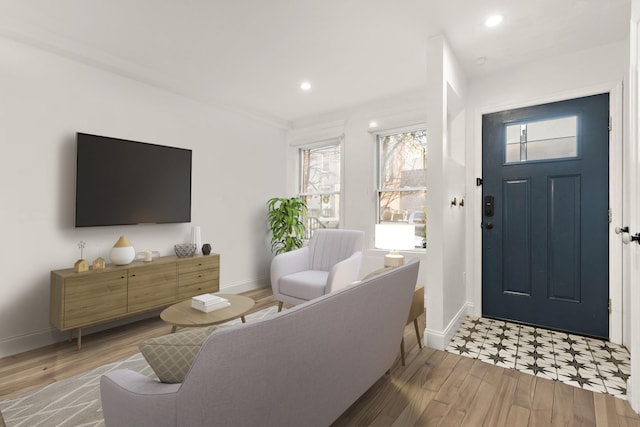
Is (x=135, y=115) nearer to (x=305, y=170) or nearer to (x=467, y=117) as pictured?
(x=305, y=170)

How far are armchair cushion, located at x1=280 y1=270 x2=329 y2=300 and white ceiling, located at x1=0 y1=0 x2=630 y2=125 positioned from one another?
7.03 ft

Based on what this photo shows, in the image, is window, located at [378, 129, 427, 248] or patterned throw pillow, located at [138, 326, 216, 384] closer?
patterned throw pillow, located at [138, 326, 216, 384]

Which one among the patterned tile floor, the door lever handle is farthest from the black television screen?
the door lever handle

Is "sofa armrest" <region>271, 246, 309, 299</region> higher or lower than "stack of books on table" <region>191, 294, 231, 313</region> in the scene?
higher

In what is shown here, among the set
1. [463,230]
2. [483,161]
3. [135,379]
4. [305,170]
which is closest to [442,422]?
[135,379]

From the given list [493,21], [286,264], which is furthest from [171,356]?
[493,21]

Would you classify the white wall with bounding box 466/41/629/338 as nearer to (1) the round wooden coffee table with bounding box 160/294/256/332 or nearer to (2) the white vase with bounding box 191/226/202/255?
(1) the round wooden coffee table with bounding box 160/294/256/332

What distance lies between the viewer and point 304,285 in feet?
9.80

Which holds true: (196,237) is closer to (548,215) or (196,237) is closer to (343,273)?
(343,273)

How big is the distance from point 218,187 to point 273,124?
1.39m

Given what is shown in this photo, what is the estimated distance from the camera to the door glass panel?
283 cm

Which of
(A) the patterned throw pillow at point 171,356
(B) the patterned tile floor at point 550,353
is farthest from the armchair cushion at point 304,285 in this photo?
(A) the patterned throw pillow at point 171,356

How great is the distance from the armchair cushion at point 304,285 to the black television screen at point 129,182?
141cm

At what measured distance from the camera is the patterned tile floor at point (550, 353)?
207cm
